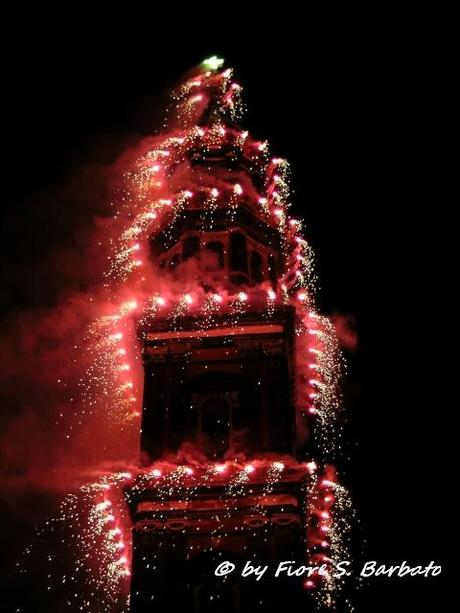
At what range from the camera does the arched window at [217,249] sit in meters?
29.3

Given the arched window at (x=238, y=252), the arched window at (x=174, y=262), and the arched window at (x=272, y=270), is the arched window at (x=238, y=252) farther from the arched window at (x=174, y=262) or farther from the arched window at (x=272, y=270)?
the arched window at (x=174, y=262)

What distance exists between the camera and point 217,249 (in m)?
29.7

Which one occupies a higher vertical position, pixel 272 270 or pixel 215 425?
pixel 272 270

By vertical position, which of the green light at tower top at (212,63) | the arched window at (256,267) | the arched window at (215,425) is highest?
the green light at tower top at (212,63)

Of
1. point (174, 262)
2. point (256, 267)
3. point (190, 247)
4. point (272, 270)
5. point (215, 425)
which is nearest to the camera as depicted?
point (215, 425)

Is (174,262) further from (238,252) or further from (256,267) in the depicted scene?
(256,267)

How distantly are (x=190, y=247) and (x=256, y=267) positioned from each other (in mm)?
2273

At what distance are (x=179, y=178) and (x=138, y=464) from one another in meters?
11.0

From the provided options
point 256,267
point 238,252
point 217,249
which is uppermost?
point 217,249

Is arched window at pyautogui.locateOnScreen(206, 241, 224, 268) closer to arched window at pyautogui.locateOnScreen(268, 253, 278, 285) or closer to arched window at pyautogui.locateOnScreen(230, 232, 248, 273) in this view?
arched window at pyautogui.locateOnScreen(230, 232, 248, 273)

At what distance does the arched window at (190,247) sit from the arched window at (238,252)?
1142mm

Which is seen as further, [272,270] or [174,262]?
[272,270]

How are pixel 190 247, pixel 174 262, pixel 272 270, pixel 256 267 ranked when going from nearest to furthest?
pixel 174 262 < pixel 190 247 < pixel 256 267 < pixel 272 270

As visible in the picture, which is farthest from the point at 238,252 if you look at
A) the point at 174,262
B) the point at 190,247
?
the point at 174,262
